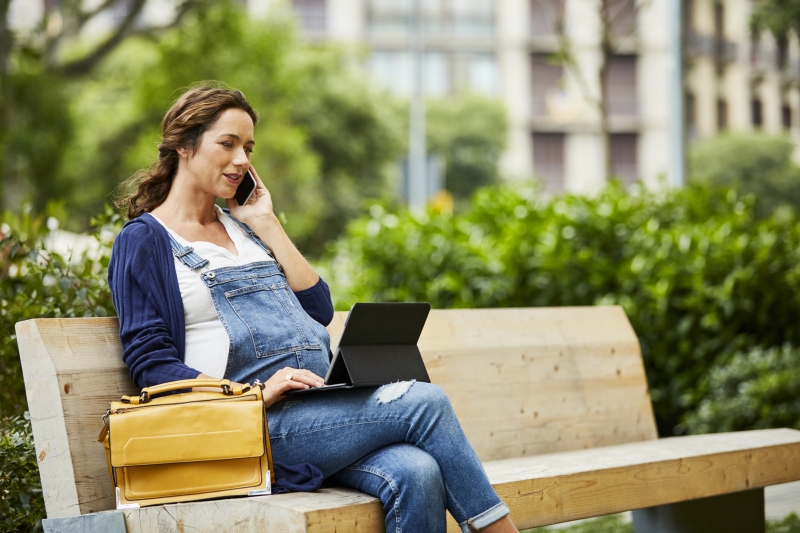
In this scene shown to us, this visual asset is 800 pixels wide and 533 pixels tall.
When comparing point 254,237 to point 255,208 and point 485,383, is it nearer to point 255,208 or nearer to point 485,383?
point 255,208

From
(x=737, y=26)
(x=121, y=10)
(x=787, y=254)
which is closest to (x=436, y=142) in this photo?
(x=121, y=10)

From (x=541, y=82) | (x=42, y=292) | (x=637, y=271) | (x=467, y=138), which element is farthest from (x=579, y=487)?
(x=541, y=82)

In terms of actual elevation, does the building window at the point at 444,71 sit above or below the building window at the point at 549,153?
above

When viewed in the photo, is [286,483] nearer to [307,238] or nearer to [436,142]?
[307,238]

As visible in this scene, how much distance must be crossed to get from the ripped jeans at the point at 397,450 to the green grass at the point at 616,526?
1967 mm

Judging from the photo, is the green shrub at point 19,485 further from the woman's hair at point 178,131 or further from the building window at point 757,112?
the building window at point 757,112

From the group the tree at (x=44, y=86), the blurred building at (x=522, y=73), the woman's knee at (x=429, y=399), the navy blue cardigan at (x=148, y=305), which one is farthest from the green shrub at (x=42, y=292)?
the blurred building at (x=522, y=73)

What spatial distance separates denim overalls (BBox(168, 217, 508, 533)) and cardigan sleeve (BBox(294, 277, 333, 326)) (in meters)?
0.22

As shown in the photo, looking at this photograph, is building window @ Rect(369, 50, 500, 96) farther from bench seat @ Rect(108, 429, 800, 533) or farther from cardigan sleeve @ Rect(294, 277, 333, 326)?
cardigan sleeve @ Rect(294, 277, 333, 326)

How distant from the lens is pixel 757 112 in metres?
10.1

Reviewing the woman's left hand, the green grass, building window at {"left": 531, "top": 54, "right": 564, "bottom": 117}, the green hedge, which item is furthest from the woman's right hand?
building window at {"left": 531, "top": 54, "right": 564, "bottom": 117}

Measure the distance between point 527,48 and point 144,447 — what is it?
50825mm

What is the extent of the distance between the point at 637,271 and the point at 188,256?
3.61 metres

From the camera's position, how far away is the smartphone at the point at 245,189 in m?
2.99
